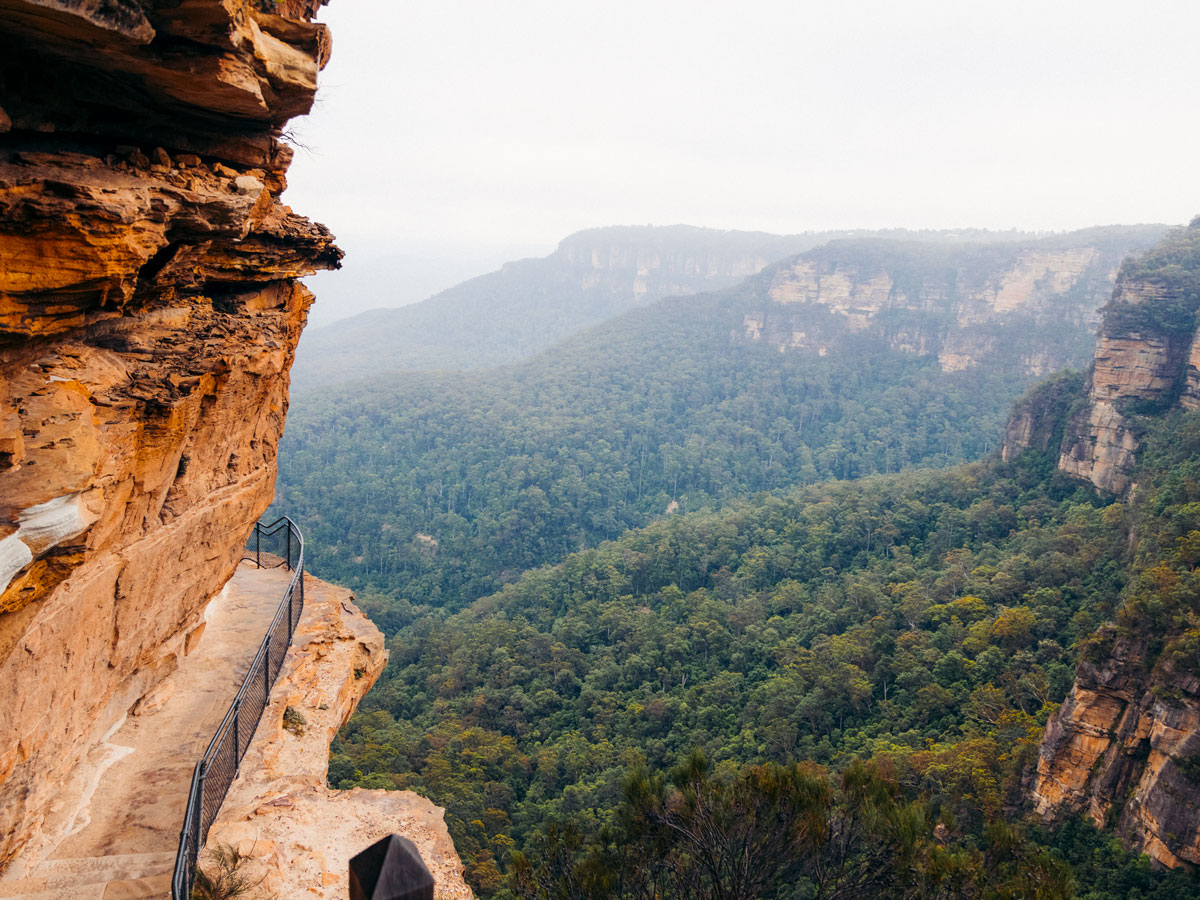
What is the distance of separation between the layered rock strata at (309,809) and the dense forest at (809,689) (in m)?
1.22

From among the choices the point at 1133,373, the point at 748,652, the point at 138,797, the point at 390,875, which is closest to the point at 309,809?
the point at 138,797

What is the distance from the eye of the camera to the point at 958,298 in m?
110


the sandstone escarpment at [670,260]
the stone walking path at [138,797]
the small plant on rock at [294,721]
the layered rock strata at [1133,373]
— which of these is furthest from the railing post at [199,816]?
the sandstone escarpment at [670,260]

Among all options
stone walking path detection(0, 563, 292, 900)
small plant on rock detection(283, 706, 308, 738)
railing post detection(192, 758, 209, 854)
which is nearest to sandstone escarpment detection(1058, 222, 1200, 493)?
small plant on rock detection(283, 706, 308, 738)

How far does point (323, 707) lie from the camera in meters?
10.5

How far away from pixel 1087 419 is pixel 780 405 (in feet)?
197

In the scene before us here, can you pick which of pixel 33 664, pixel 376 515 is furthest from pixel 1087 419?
pixel 376 515

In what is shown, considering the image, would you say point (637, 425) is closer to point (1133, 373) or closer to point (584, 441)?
point (584, 441)

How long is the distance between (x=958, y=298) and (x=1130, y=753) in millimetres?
102504

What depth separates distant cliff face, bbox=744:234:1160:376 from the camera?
3841 inches

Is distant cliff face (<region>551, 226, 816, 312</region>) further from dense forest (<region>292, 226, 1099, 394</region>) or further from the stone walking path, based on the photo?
the stone walking path

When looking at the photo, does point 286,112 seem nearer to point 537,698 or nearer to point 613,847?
point 613,847

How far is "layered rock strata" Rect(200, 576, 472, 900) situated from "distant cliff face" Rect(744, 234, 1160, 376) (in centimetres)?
10130

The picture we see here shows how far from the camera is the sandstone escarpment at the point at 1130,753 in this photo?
682 inches
